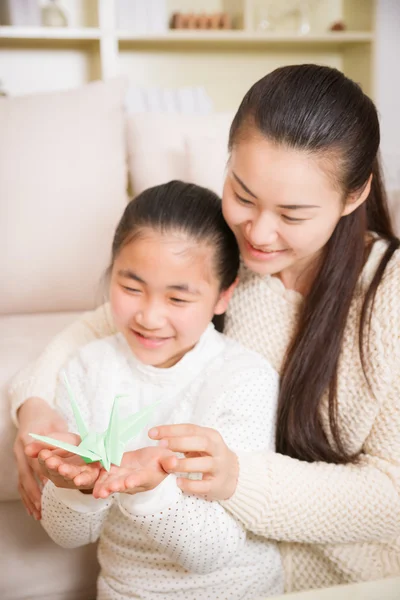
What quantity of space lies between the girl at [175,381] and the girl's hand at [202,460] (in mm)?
47

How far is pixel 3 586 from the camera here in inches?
49.8

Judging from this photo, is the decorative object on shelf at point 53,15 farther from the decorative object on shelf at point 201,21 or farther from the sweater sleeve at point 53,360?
the sweater sleeve at point 53,360

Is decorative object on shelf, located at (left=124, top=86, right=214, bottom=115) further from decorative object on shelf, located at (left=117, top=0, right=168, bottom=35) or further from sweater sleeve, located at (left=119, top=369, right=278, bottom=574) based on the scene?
sweater sleeve, located at (left=119, top=369, right=278, bottom=574)

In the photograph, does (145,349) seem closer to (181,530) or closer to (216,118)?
(181,530)

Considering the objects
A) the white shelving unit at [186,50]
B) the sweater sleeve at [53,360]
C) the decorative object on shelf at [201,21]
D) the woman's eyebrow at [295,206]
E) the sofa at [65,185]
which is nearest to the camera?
the woman's eyebrow at [295,206]

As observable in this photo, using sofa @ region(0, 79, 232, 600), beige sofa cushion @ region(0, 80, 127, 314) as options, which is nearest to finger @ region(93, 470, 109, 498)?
sofa @ region(0, 79, 232, 600)

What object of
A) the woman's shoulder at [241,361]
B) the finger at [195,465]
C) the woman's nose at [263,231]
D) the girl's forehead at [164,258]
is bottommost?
the woman's shoulder at [241,361]

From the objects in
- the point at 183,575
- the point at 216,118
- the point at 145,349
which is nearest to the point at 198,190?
the point at 145,349

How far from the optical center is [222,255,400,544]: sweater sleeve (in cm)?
94

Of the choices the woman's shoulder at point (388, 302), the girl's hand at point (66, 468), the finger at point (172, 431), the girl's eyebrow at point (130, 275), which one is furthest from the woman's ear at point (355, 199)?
the girl's hand at point (66, 468)

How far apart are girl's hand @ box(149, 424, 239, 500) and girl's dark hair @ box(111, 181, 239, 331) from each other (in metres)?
0.30

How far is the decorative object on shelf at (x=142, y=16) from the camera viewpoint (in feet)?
9.30

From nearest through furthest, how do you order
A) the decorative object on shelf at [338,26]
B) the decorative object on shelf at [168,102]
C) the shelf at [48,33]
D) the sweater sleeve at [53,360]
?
the sweater sleeve at [53,360] < the decorative object on shelf at [168,102] < the shelf at [48,33] < the decorative object on shelf at [338,26]

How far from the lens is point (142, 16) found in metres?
2.86
